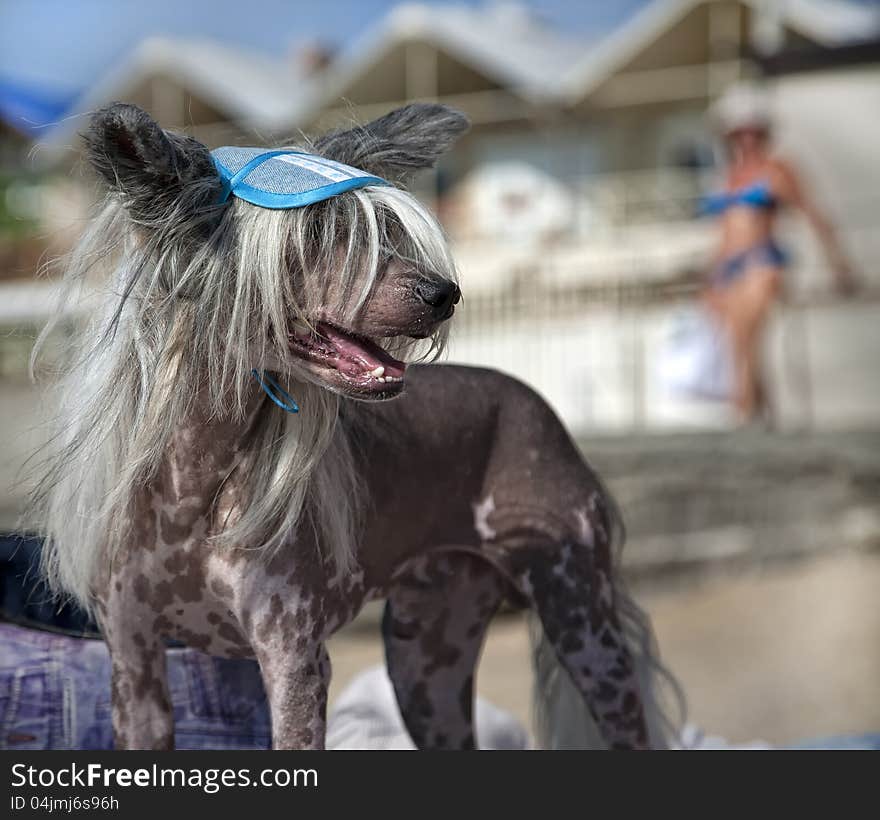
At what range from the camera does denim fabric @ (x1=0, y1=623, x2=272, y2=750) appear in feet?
8.91

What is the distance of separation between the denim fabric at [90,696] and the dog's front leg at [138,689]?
0.49 meters

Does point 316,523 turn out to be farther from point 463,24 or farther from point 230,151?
point 463,24

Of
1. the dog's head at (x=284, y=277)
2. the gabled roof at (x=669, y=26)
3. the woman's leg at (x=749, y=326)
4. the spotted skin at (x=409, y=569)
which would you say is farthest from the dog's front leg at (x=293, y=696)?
the gabled roof at (x=669, y=26)

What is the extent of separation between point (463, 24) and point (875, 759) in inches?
716

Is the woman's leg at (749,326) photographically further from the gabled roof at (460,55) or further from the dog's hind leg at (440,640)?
the gabled roof at (460,55)

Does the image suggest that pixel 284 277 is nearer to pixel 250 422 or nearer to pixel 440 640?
pixel 250 422

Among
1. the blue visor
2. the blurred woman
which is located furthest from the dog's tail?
the blurred woman

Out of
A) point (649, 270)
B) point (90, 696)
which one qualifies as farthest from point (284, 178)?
point (649, 270)

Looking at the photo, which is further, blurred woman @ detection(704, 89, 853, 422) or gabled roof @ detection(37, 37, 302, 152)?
gabled roof @ detection(37, 37, 302, 152)

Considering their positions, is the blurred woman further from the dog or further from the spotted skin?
the dog

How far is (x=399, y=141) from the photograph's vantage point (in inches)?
92.2

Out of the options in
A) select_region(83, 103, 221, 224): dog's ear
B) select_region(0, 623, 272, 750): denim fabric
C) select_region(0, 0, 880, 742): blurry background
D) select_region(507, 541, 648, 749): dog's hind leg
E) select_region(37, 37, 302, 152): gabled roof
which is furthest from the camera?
select_region(37, 37, 302, 152): gabled roof

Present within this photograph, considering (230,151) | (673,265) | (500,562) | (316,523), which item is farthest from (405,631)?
(673,265)

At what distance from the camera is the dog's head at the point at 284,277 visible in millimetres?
1985
